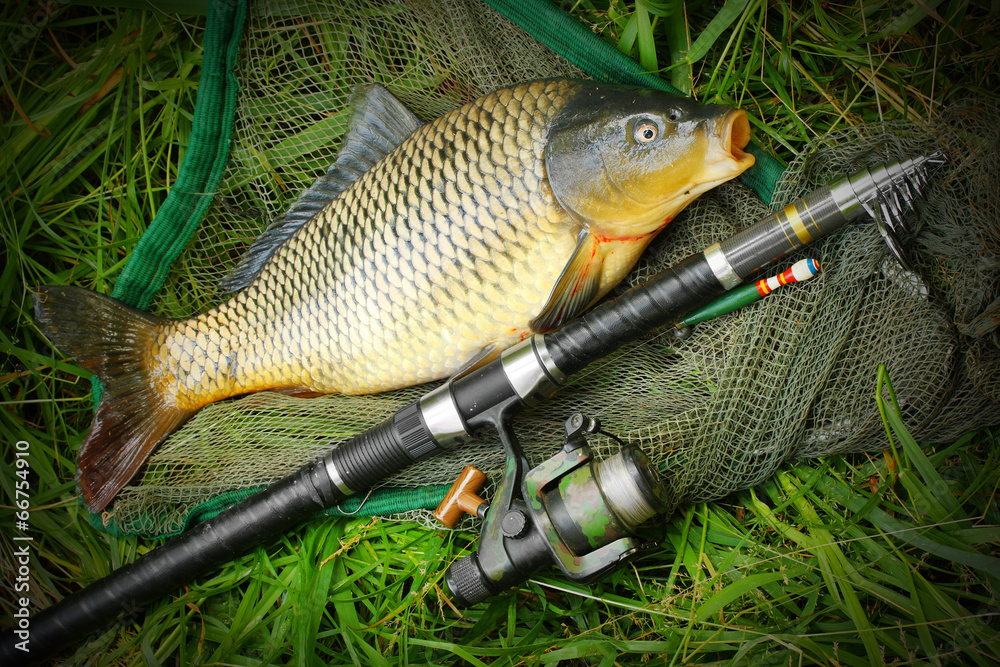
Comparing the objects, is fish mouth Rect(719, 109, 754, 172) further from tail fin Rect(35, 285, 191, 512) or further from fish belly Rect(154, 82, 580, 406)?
tail fin Rect(35, 285, 191, 512)

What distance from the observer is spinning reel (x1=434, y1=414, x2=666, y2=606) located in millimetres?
1459

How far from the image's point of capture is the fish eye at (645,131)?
1.51 meters

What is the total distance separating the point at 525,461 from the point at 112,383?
1372 mm

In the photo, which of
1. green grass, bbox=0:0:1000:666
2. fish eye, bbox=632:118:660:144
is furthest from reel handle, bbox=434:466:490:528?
fish eye, bbox=632:118:660:144

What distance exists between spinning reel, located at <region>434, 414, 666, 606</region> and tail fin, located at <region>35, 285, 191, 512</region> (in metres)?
1.16

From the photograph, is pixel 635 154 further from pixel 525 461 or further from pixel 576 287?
pixel 525 461

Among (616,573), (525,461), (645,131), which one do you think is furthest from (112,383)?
(645,131)

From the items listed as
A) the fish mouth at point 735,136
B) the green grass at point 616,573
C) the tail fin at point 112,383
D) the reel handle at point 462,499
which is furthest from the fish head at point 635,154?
the tail fin at point 112,383

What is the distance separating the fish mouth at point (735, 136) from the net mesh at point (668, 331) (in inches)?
8.0

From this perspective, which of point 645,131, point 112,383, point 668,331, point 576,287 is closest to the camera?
point 645,131

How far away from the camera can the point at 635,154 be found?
1.53m

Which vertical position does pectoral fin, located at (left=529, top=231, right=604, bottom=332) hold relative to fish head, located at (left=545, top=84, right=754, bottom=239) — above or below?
below

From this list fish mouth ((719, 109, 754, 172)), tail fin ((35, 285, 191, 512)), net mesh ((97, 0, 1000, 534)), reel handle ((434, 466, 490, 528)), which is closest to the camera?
fish mouth ((719, 109, 754, 172))

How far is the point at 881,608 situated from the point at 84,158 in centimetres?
302
